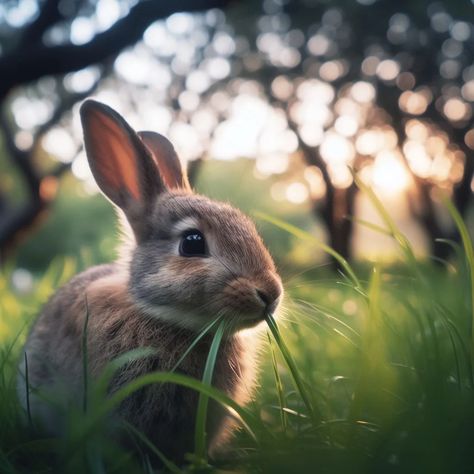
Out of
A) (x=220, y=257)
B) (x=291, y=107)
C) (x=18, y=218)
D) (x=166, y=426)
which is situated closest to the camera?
(x=166, y=426)

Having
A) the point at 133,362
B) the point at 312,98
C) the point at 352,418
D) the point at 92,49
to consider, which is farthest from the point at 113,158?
the point at 312,98

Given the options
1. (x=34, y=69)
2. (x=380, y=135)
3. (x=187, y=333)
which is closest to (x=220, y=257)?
(x=187, y=333)

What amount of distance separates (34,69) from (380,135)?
11056 millimetres

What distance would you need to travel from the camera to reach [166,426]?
2008 mm

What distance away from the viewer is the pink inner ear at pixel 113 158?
268cm

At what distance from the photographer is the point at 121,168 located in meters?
2.74

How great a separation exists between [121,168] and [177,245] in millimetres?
653

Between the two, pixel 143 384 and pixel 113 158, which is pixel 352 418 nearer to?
pixel 143 384

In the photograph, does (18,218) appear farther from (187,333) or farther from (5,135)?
(187,333)

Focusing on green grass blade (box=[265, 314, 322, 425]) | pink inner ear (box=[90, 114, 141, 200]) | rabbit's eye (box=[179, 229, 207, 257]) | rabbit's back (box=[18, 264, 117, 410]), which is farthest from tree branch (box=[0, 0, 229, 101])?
green grass blade (box=[265, 314, 322, 425])

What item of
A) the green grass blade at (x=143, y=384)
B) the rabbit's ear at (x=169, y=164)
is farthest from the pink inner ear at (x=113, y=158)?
the green grass blade at (x=143, y=384)

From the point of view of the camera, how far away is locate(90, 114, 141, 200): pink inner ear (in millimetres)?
2676

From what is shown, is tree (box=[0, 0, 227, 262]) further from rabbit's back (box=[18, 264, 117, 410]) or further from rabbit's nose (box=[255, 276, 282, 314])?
rabbit's nose (box=[255, 276, 282, 314])

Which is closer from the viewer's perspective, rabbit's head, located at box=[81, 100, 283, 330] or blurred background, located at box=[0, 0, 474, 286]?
rabbit's head, located at box=[81, 100, 283, 330]
